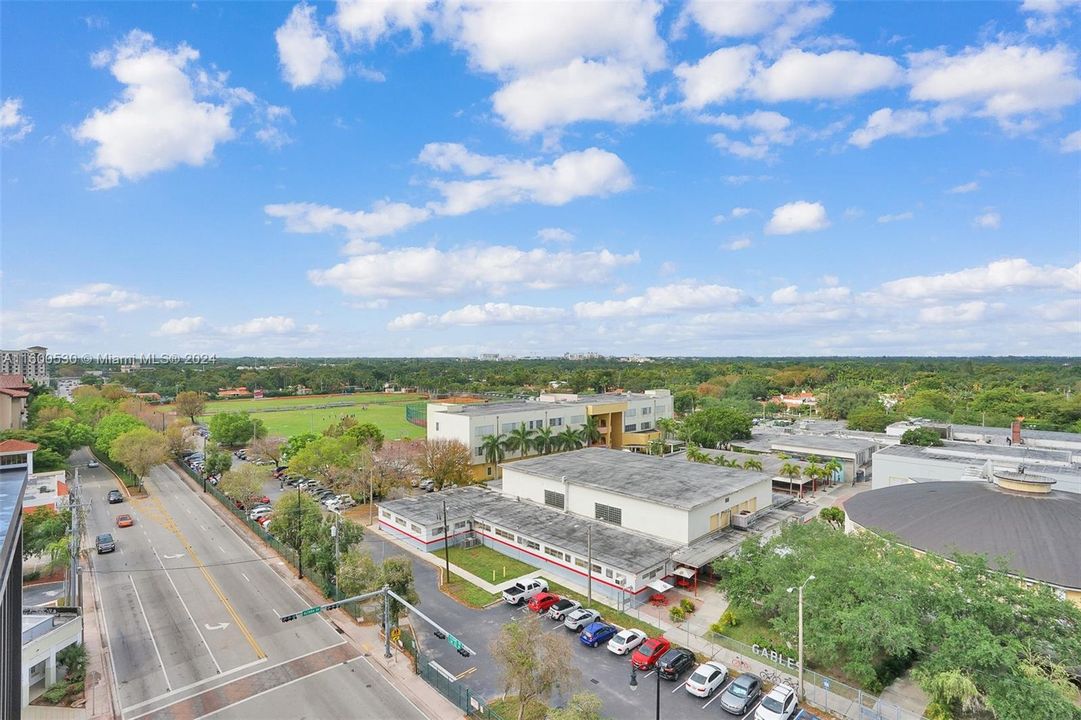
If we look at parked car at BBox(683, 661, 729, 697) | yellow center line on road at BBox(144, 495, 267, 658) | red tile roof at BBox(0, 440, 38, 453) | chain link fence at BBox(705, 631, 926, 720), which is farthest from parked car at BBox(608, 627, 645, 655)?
red tile roof at BBox(0, 440, 38, 453)

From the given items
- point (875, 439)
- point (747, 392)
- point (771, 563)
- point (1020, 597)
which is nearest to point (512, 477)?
point (771, 563)

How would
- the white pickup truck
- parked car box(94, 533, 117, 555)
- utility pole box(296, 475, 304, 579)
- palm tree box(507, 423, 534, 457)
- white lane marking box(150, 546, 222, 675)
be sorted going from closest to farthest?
white lane marking box(150, 546, 222, 675)
the white pickup truck
utility pole box(296, 475, 304, 579)
parked car box(94, 533, 117, 555)
palm tree box(507, 423, 534, 457)

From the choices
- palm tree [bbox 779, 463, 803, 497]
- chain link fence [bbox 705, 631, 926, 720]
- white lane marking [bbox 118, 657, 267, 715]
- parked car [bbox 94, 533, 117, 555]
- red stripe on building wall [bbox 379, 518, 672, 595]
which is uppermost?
palm tree [bbox 779, 463, 803, 497]

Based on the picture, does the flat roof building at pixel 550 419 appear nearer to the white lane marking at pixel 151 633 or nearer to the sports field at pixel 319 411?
the sports field at pixel 319 411

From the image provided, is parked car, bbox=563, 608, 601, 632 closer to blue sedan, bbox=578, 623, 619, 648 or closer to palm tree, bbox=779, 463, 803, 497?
blue sedan, bbox=578, 623, 619, 648

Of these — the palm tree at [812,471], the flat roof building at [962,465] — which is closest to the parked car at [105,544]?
the flat roof building at [962,465]

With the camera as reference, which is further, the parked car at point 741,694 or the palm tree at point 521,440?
the palm tree at point 521,440
